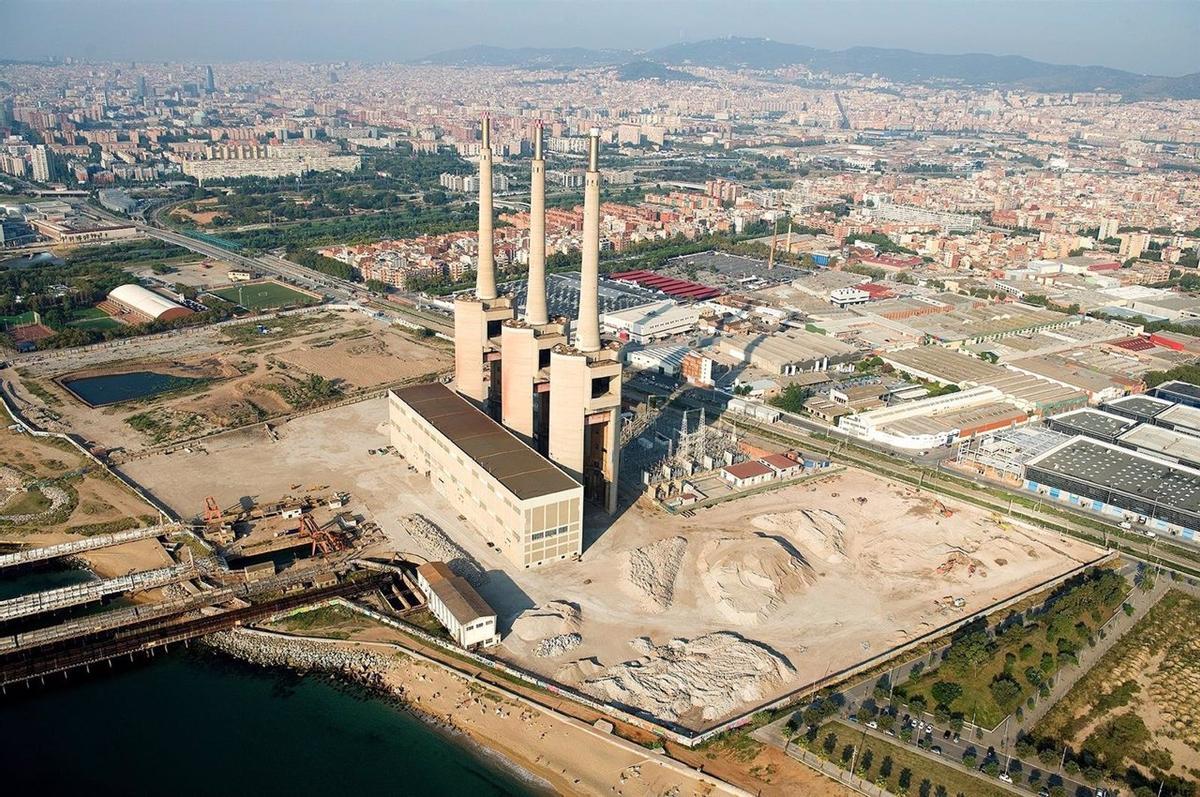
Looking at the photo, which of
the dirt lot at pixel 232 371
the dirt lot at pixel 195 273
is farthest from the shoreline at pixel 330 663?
the dirt lot at pixel 195 273

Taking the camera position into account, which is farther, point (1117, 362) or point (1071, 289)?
point (1071, 289)

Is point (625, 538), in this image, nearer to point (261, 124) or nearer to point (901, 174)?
point (901, 174)

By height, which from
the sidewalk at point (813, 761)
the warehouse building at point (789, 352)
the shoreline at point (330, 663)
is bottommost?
the shoreline at point (330, 663)

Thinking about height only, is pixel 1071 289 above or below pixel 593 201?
below

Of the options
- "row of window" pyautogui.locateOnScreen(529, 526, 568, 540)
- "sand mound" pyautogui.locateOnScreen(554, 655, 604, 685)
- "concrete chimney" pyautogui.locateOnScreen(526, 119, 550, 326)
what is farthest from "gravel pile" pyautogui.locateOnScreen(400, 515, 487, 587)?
"concrete chimney" pyautogui.locateOnScreen(526, 119, 550, 326)

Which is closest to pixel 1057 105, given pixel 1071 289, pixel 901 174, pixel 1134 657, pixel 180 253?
pixel 901 174

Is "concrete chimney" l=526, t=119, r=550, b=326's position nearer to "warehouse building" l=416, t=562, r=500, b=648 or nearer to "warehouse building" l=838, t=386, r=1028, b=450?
"warehouse building" l=416, t=562, r=500, b=648

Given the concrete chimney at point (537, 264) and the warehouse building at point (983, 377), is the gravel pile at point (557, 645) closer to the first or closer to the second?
the concrete chimney at point (537, 264)
